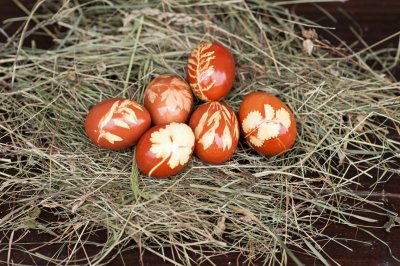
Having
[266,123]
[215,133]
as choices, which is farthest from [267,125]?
[215,133]

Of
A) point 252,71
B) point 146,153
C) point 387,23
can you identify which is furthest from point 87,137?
point 387,23

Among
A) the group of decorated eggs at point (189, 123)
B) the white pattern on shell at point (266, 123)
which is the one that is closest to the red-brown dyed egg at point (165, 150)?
the group of decorated eggs at point (189, 123)

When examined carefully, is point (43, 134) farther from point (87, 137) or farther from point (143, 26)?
point (143, 26)

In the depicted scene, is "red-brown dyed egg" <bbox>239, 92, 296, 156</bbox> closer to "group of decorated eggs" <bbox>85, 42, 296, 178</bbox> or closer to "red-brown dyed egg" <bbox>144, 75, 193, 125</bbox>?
"group of decorated eggs" <bbox>85, 42, 296, 178</bbox>

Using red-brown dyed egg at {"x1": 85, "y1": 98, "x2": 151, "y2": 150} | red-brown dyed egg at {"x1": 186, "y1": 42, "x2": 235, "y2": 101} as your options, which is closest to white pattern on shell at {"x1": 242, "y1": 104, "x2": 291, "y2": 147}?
red-brown dyed egg at {"x1": 186, "y1": 42, "x2": 235, "y2": 101}

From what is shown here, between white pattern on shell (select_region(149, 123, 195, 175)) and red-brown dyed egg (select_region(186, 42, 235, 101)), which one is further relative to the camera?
red-brown dyed egg (select_region(186, 42, 235, 101))

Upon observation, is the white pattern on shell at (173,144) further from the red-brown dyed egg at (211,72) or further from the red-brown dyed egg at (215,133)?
the red-brown dyed egg at (211,72)

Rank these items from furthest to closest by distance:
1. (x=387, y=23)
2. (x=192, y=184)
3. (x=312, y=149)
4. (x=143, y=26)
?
(x=387, y=23) → (x=143, y=26) → (x=312, y=149) → (x=192, y=184)
